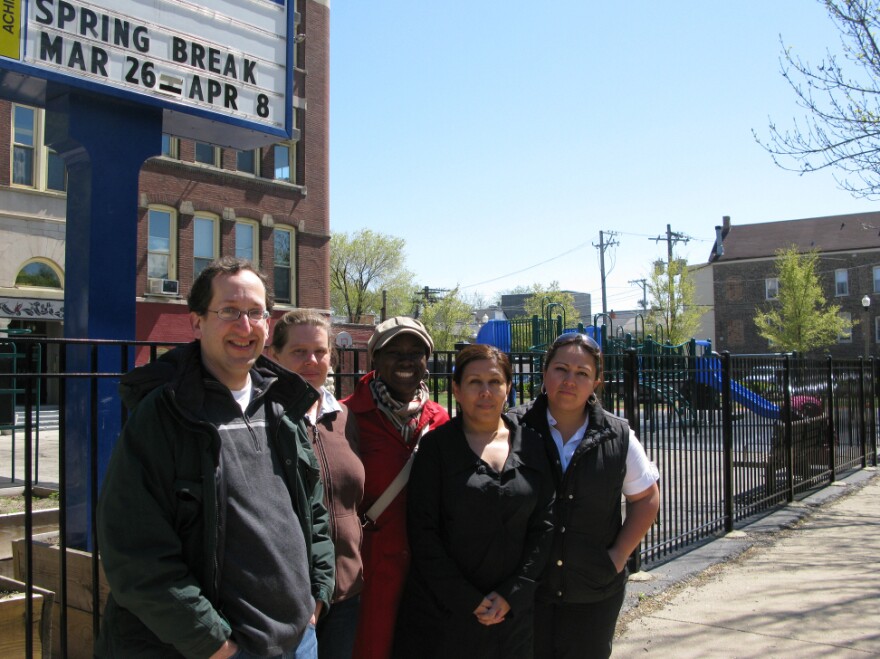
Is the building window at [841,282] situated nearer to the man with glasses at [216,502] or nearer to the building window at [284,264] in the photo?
the building window at [284,264]

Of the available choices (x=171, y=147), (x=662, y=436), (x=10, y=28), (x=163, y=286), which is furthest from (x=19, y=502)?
(x=171, y=147)

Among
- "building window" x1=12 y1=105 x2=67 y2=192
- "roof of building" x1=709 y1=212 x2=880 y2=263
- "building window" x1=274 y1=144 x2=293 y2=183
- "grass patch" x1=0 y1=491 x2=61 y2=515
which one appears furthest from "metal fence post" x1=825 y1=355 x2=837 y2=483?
"roof of building" x1=709 y1=212 x2=880 y2=263

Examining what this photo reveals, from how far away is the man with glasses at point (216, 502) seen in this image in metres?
1.99

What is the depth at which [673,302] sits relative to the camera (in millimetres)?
40969

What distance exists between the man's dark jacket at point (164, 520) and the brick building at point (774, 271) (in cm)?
5385

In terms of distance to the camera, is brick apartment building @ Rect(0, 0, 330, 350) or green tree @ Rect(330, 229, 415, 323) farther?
green tree @ Rect(330, 229, 415, 323)

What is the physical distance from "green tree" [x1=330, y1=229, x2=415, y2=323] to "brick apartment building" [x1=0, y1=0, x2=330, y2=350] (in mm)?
29523

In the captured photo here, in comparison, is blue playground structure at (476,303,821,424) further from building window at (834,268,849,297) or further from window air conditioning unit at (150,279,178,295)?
building window at (834,268,849,297)

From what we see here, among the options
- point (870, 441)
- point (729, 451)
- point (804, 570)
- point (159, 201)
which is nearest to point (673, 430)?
point (729, 451)

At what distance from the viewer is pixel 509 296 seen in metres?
109

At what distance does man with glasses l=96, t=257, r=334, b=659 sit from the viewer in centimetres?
199

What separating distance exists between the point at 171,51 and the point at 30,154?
18399mm

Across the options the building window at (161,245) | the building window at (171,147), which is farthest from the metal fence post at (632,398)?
the building window at (171,147)

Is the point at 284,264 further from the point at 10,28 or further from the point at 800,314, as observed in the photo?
the point at 800,314
